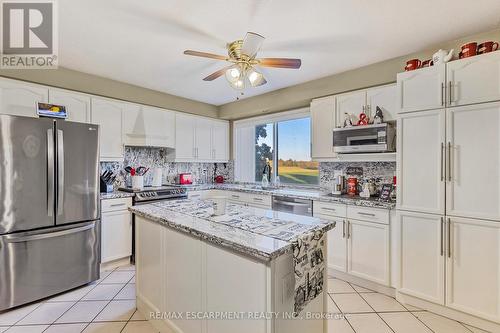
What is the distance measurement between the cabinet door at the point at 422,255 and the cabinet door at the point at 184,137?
3.25 meters

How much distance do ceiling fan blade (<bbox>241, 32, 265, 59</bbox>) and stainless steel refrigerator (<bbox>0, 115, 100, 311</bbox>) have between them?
6.49 feet

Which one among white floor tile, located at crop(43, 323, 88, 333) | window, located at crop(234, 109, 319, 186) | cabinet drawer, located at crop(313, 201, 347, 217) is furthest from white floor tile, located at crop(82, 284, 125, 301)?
window, located at crop(234, 109, 319, 186)

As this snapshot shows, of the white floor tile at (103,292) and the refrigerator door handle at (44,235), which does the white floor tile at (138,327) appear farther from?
the refrigerator door handle at (44,235)

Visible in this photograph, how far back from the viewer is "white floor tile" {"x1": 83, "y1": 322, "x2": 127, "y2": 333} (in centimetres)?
195

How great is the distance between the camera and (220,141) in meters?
4.82

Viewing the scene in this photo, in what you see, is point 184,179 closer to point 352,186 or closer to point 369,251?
point 352,186

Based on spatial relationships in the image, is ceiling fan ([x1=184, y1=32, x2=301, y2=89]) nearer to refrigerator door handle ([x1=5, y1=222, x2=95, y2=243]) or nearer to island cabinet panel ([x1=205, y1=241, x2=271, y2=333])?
island cabinet panel ([x1=205, y1=241, x2=271, y2=333])

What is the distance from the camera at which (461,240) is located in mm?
2018

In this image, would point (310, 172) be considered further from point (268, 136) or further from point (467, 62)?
point (467, 62)

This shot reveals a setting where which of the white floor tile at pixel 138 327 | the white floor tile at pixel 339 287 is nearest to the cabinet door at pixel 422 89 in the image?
the white floor tile at pixel 339 287

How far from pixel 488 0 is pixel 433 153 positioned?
1145 mm

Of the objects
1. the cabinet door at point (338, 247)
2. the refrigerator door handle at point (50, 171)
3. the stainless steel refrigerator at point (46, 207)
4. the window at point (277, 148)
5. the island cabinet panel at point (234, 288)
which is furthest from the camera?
the window at point (277, 148)

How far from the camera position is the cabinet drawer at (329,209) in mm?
2777

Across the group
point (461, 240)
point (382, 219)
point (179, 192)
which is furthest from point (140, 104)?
point (461, 240)
